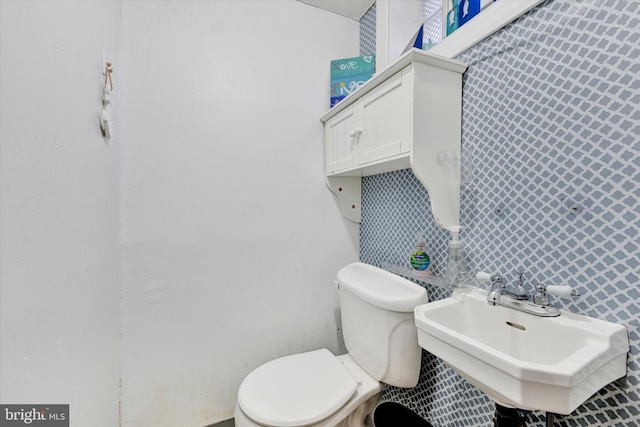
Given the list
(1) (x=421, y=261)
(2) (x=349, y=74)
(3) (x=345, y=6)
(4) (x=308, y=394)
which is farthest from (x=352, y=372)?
(3) (x=345, y=6)

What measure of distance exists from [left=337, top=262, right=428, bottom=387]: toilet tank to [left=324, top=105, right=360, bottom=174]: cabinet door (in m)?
0.59

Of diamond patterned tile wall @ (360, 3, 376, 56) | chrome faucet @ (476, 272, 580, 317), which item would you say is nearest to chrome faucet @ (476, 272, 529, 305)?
chrome faucet @ (476, 272, 580, 317)

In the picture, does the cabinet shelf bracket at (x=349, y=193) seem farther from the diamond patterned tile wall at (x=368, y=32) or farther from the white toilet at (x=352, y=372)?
the diamond patterned tile wall at (x=368, y=32)

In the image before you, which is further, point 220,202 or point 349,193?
point 349,193

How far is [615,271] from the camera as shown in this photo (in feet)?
2.06

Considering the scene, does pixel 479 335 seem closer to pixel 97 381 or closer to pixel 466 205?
pixel 466 205

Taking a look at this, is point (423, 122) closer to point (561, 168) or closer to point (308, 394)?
point (561, 168)

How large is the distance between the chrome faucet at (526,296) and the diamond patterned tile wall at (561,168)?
0.04 m

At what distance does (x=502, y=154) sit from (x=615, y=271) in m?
0.42

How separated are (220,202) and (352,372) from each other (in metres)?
1.01

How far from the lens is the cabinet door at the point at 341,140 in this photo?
1.27m

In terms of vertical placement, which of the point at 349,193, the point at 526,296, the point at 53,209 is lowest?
the point at 526,296

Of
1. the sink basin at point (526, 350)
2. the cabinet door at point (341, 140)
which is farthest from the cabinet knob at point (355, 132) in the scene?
the sink basin at point (526, 350)

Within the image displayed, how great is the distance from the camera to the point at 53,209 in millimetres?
509
